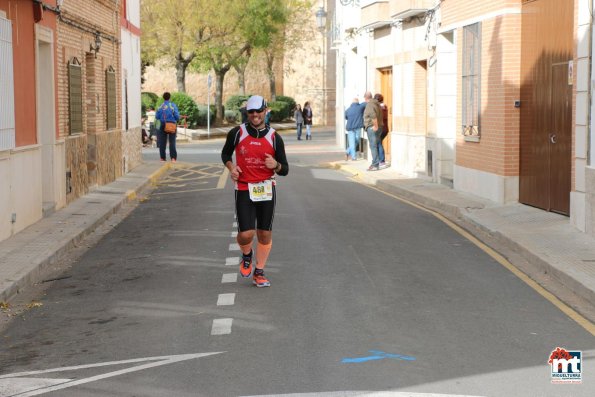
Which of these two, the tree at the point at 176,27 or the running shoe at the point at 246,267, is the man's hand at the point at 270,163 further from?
the tree at the point at 176,27

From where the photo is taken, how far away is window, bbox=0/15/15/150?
14359 mm

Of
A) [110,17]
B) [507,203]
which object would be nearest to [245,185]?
[507,203]

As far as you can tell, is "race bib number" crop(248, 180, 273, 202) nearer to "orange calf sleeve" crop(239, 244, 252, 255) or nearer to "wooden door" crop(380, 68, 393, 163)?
"orange calf sleeve" crop(239, 244, 252, 255)

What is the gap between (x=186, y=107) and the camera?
54312 mm

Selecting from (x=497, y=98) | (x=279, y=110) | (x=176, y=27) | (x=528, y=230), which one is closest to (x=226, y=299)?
(x=528, y=230)

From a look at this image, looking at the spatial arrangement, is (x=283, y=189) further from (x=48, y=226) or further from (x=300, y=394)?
(x=300, y=394)

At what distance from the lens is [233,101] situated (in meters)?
65.8

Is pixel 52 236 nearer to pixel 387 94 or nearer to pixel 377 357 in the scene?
pixel 377 357

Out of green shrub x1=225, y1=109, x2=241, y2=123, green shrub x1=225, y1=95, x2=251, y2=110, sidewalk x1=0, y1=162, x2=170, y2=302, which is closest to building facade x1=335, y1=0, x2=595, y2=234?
sidewalk x1=0, y1=162, x2=170, y2=302

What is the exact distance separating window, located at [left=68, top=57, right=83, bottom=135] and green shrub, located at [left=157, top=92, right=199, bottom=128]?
31729 millimetres

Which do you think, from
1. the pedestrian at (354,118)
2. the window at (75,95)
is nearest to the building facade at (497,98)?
the pedestrian at (354,118)

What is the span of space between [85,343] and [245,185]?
2.91m

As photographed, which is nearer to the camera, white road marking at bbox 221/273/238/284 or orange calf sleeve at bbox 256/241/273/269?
orange calf sleeve at bbox 256/241/273/269

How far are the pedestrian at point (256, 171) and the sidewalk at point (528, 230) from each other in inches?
119
